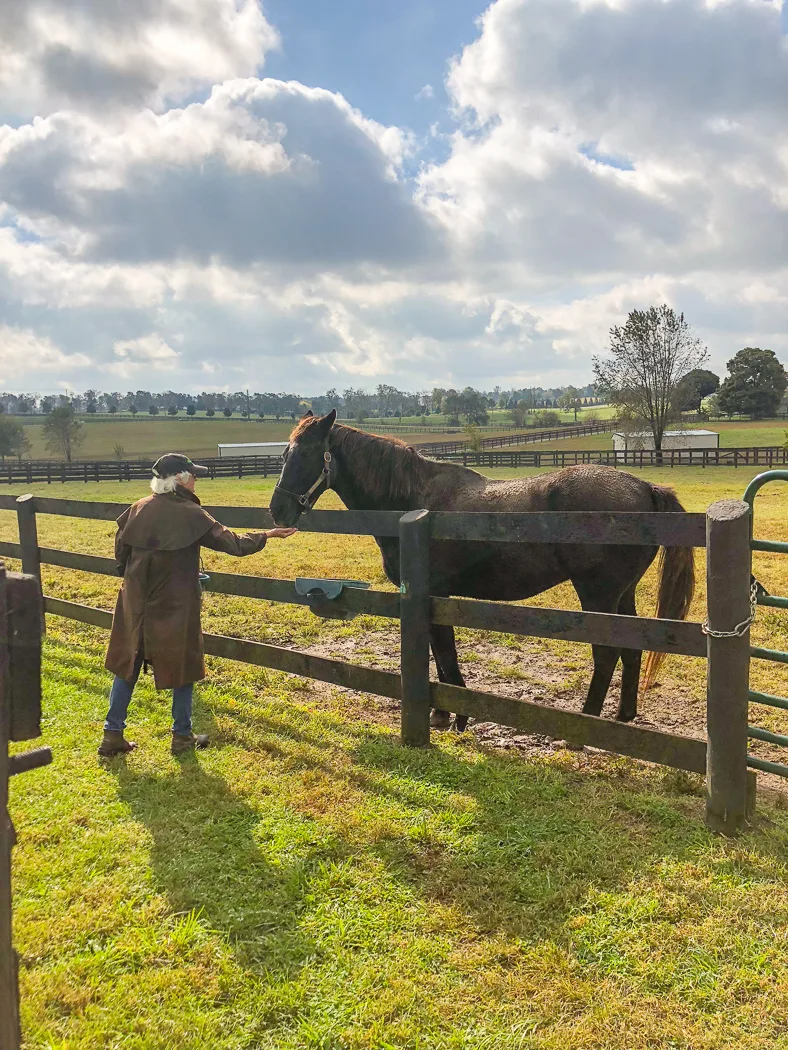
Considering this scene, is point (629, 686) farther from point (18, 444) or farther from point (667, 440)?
point (18, 444)

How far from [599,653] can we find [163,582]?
3362 mm

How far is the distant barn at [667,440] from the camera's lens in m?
51.2

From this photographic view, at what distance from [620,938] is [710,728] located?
1.21m

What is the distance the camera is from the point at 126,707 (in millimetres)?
4684

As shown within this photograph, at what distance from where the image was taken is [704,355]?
4659 centimetres

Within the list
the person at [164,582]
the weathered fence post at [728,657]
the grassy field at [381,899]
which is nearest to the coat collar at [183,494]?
the person at [164,582]

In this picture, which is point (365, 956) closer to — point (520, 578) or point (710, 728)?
point (710, 728)

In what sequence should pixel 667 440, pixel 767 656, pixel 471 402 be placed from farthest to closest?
pixel 471 402 → pixel 667 440 → pixel 767 656

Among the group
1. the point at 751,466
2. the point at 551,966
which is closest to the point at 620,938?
the point at 551,966

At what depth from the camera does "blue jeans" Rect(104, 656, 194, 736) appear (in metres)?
4.62

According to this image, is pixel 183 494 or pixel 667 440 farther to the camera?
pixel 667 440

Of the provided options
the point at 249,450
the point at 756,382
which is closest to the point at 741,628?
the point at 249,450

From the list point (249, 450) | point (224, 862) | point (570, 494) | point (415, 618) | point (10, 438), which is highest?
point (10, 438)

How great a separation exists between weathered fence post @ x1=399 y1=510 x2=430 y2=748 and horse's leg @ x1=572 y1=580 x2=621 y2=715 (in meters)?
1.35
